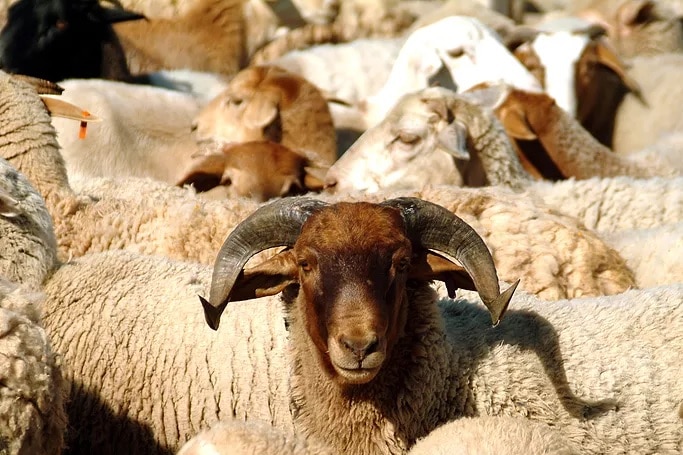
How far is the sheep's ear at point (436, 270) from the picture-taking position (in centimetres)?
397

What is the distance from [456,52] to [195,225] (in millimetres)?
4149

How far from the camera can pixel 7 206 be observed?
453 cm

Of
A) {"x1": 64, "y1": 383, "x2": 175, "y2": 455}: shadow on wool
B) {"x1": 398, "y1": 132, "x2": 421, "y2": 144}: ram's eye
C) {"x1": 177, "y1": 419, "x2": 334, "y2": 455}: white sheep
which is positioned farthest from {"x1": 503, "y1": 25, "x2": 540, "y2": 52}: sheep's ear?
{"x1": 177, "y1": 419, "x2": 334, "y2": 455}: white sheep

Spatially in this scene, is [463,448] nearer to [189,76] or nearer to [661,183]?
[661,183]

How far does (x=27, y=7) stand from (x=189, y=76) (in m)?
1.49

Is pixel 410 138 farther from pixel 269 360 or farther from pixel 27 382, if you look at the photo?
pixel 27 382

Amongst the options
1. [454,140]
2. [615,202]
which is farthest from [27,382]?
[615,202]

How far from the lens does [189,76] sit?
980 centimetres

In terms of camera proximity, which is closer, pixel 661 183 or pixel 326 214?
pixel 326 214

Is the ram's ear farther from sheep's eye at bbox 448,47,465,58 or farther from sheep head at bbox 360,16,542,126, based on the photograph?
sheep's eye at bbox 448,47,465,58

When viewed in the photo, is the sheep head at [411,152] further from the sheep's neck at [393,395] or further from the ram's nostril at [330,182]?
the sheep's neck at [393,395]

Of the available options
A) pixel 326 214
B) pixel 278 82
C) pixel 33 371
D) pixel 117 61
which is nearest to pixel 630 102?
pixel 278 82

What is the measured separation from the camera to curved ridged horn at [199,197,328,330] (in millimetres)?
3900

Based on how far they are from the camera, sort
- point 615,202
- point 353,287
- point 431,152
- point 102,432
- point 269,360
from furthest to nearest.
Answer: point 431,152 → point 615,202 → point 269,360 → point 102,432 → point 353,287
